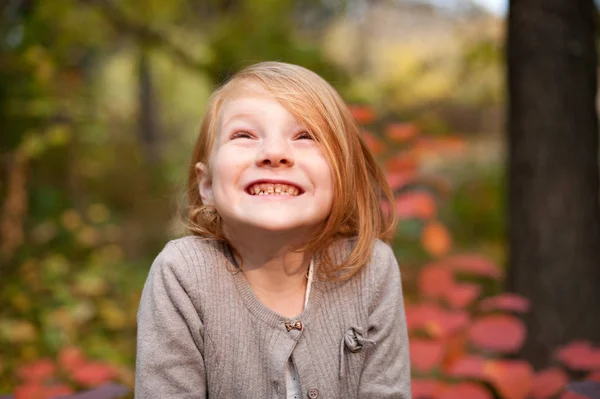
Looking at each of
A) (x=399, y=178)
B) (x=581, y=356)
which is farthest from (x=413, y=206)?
(x=581, y=356)

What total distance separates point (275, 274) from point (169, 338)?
0.29 m

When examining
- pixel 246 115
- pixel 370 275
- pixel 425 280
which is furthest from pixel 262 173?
pixel 425 280

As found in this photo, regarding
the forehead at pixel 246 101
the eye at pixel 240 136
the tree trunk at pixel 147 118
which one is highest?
the tree trunk at pixel 147 118

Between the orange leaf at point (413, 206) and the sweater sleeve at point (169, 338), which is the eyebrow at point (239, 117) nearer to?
the sweater sleeve at point (169, 338)

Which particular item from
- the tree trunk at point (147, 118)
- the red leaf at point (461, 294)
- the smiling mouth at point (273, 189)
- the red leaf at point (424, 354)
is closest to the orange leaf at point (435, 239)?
the red leaf at point (461, 294)

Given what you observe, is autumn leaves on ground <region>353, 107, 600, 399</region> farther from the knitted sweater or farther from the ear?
the ear

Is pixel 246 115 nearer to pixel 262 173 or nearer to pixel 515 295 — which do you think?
pixel 262 173

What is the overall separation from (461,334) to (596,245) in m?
0.70

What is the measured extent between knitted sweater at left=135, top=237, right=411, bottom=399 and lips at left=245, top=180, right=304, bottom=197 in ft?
0.71

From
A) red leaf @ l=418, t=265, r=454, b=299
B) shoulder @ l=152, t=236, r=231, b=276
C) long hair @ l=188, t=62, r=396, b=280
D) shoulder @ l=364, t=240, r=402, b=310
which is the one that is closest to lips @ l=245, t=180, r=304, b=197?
long hair @ l=188, t=62, r=396, b=280

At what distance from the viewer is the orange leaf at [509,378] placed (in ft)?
7.00

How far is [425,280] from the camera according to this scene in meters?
2.62

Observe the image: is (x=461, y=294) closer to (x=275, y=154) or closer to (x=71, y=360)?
(x=275, y=154)

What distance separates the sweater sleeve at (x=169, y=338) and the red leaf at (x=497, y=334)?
1207 millimetres
